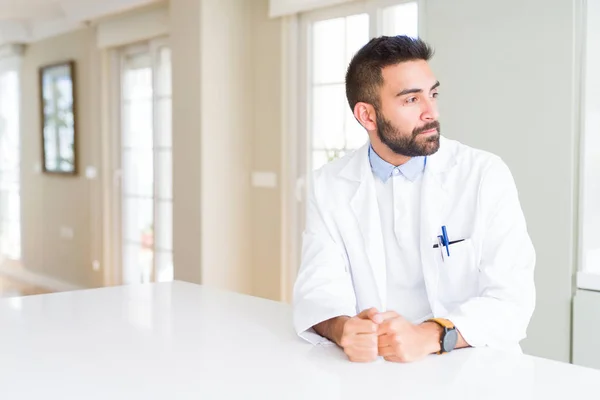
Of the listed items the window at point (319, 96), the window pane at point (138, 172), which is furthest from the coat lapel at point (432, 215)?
the window pane at point (138, 172)

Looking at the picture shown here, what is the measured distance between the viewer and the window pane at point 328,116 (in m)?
4.07

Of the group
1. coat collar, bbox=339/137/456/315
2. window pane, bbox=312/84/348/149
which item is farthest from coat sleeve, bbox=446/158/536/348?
window pane, bbox=312/84/348/149

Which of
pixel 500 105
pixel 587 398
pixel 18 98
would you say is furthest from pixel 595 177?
pixel 18 98

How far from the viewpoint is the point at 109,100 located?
5.83 m

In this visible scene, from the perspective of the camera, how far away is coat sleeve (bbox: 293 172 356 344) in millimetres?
1449

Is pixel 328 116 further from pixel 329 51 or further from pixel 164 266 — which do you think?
pixel 164 266

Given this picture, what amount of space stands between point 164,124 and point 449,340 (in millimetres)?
4237

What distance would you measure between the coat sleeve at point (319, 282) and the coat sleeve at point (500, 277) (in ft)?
0.82

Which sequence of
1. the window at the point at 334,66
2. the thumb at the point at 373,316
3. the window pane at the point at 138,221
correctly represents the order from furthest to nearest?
1. the window pane at the point at 138,221
2. the window at the point at 334,66
3. the thumb at the point at 373,316

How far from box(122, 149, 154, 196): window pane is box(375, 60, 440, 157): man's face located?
3.99 metres

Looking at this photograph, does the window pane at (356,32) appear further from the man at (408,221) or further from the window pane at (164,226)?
the man at (408,221)

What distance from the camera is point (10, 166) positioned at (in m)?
7.37

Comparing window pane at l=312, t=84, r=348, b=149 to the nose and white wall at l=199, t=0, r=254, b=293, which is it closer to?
white wall at l=199, t=0, r=254, b=293

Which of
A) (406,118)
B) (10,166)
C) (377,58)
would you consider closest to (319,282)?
(406,118)
